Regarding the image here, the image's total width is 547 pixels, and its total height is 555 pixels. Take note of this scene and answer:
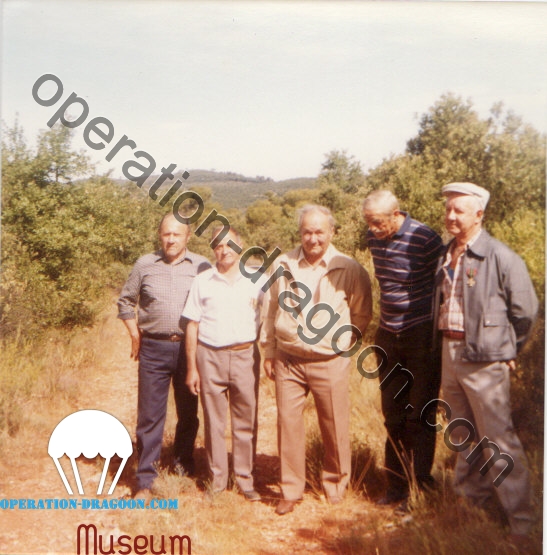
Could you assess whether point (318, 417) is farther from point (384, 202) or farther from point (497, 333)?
point (384, 202)

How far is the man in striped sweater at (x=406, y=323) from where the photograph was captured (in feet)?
11.2

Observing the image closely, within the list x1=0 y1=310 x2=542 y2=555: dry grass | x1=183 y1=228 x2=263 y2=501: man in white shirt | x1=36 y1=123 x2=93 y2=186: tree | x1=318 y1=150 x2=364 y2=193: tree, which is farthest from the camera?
x1=318 y1=150 x2=364 y2=193: tree

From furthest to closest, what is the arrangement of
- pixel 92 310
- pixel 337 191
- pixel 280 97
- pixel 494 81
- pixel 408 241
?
1. pixel 337 191
2. pixel 92 310
3. pixel 280 97
4. pixel 494 81
5. pixel 408 241

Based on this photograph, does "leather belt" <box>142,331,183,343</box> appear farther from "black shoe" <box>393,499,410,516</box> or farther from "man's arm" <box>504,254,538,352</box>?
"man's arm" <box>504,254,538,352</box>

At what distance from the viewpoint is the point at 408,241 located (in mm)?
3414

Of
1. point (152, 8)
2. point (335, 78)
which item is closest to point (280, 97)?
point (335, 78)

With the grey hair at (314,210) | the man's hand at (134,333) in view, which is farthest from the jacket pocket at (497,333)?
the man's hand at (134,333)

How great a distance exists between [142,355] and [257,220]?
590 inches

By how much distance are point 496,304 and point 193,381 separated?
2061 mm

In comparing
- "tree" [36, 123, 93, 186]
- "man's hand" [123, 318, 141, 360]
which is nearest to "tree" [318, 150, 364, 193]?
"tree" [36, 123, 93, 186]

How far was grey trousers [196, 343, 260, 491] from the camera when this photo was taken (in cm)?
370

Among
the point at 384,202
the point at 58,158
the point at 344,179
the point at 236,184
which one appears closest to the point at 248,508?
the point at 384,202

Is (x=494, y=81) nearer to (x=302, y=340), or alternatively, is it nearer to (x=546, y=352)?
(x=546, y=352)

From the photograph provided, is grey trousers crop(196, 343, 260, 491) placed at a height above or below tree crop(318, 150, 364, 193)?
below
